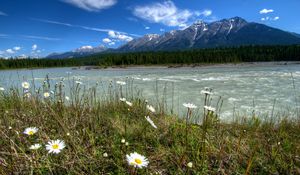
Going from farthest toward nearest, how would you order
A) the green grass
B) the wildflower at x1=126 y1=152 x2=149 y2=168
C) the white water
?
the white water → the green grass → the wildflower at x1=126 y1=152 x2=149 y2=168

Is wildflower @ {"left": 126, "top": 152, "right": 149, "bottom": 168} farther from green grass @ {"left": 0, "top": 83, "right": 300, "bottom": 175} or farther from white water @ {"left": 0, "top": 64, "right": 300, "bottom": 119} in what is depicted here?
white water @ {"left": 0, "top": 64, "right": 300, "bottom": 119}

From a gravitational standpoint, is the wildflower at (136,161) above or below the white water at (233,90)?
above

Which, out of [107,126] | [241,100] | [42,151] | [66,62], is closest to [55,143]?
[42,151]

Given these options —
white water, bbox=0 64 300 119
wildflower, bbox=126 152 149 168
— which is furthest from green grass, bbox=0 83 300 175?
white water, bbox=0 64 300 119

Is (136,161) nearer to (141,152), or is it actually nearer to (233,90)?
(141,152)

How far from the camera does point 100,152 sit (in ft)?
10.0

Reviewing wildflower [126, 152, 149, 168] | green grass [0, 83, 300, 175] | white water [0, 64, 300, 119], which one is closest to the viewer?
wildflower [126, 152, 149, 168]

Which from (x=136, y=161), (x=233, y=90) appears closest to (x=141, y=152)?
(x=136, y=161)

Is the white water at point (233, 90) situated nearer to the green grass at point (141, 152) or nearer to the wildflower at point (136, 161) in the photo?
the green grass at point (141, 152)

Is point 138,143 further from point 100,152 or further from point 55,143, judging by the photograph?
point 55,143

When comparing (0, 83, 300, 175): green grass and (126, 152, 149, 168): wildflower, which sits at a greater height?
(126, 152, 149, 168): wildflower

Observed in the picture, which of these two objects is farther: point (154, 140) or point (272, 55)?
point (272, 55)

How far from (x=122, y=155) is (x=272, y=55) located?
9663 cm

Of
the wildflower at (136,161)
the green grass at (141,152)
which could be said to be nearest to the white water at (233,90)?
the green grass at (141,152)
